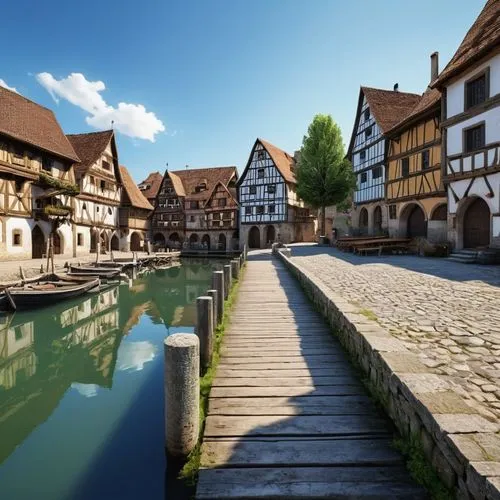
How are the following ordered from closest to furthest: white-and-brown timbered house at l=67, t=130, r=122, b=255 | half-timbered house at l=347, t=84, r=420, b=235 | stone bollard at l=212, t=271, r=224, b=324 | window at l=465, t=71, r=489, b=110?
stone bollard at l=212, t=271, r=224, b=324 → window at l=465, t=71, r=489, b=110 → half-timbered house at l=347, t=84, r=420, b=235 → white-and-brown timbered house at l=67, t=130, r=122, b=255

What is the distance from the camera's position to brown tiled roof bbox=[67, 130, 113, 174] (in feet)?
110

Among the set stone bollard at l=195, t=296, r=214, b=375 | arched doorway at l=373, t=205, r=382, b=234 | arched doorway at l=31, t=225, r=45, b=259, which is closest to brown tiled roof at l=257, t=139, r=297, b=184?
Answer: arched doorway at l=373, t=205, r=382, b=234

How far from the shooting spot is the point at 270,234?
44844 mm

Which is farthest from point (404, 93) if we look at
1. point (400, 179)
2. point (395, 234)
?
point (395, 234)

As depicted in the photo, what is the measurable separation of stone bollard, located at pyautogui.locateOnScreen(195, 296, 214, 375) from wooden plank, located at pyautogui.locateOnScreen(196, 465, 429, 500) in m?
2.42

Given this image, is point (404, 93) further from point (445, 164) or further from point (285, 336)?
point (285, 336)

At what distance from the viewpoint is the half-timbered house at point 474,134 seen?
15336 millimetres

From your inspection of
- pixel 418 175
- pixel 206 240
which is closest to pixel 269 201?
pixel 206 240

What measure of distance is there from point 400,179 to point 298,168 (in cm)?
930

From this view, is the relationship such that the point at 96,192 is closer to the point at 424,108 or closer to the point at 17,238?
the point at 17,238

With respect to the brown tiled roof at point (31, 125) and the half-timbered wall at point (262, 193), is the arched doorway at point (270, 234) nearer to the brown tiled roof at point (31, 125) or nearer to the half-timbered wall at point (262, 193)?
the half-timbered wall at point (262, 193)

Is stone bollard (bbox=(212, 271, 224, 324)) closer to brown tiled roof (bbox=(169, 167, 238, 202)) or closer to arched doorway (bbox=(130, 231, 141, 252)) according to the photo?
arched doorway (bbox=(130, 231, 141, 252))

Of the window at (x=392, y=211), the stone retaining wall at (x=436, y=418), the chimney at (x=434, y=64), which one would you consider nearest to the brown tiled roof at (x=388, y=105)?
the chimney at (x=434, y=64)

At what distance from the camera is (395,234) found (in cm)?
2516
